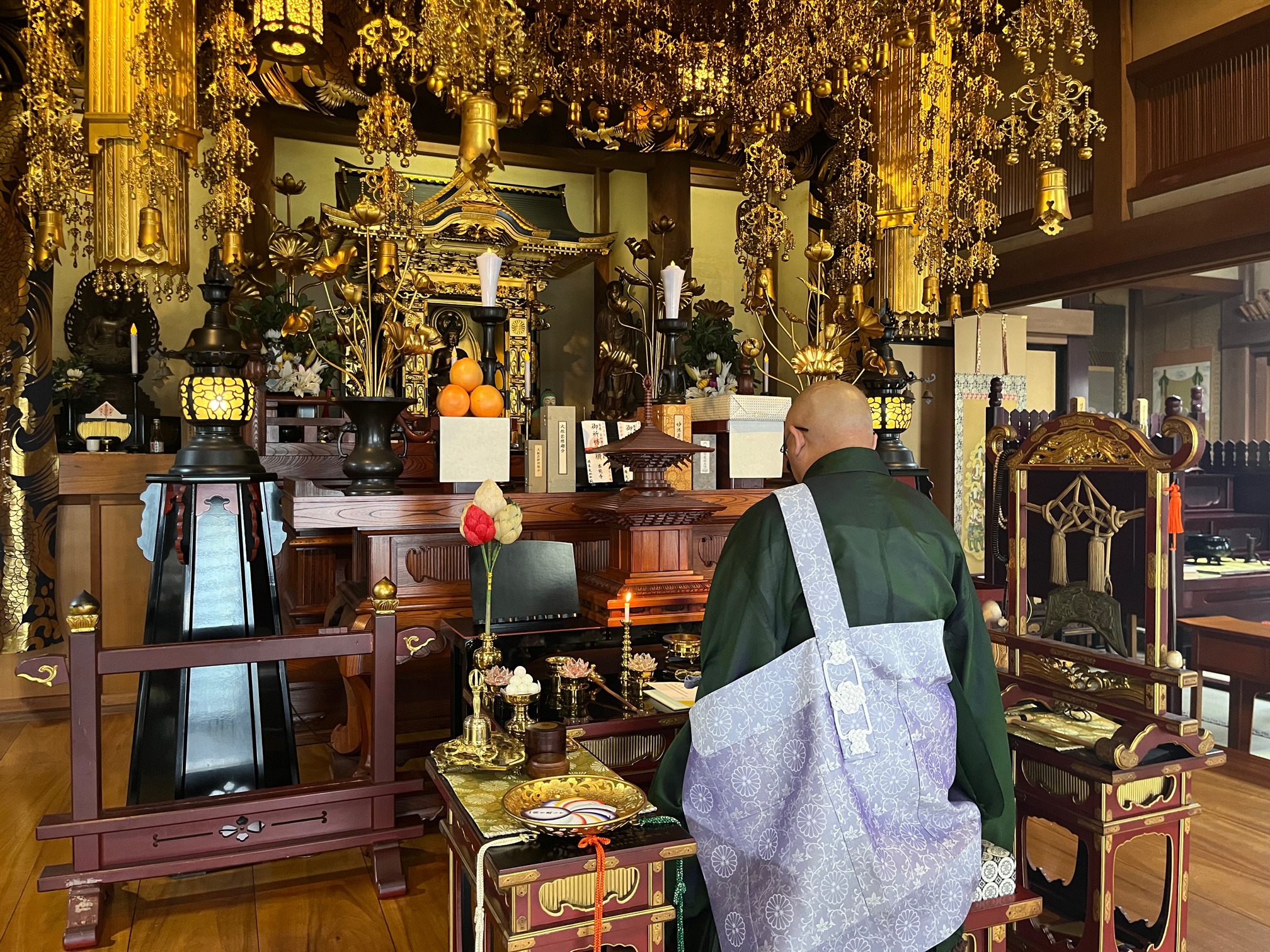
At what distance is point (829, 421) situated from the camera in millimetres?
1489

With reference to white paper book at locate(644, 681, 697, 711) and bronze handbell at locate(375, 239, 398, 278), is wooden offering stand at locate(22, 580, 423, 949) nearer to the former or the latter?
white paper book at locate(644, 681, 697, 711)

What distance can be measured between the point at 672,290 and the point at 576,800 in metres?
1.85

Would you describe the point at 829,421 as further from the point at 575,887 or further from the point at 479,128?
the point at 479,128

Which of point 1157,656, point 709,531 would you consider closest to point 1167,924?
point 1157,656

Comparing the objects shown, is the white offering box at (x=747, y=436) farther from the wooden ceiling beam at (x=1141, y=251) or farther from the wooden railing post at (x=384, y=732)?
the wooden ceiling beam at (x=1141, y=251)

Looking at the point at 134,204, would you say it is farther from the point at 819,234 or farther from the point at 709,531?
the point at 819,234

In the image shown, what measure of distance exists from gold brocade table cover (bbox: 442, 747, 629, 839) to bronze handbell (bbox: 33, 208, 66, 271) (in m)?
2.33

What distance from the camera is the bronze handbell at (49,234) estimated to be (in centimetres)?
280

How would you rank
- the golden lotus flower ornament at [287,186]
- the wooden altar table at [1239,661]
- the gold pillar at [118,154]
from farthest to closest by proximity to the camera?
the golden lotus flower ornament at [287,186] → the wooden altar table at [1239,661] → the gold pillar at [118,154]

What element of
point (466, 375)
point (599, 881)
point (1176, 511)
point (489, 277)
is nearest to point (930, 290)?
point (1176, 511)

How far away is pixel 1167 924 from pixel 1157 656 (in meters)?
0.56

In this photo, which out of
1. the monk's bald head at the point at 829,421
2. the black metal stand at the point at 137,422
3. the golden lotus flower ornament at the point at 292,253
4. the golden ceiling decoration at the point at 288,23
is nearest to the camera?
the monk's bald head at the point at 829,421

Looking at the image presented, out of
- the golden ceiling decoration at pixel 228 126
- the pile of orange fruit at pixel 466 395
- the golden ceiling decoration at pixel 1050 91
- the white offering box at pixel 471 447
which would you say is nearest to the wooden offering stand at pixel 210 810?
the white offering box at pixel 471 447

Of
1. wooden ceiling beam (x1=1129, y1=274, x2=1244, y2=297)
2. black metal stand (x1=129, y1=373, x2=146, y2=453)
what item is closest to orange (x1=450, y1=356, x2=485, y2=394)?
black metal stand (x1=129, y1=373, x2=146, y2=453)
